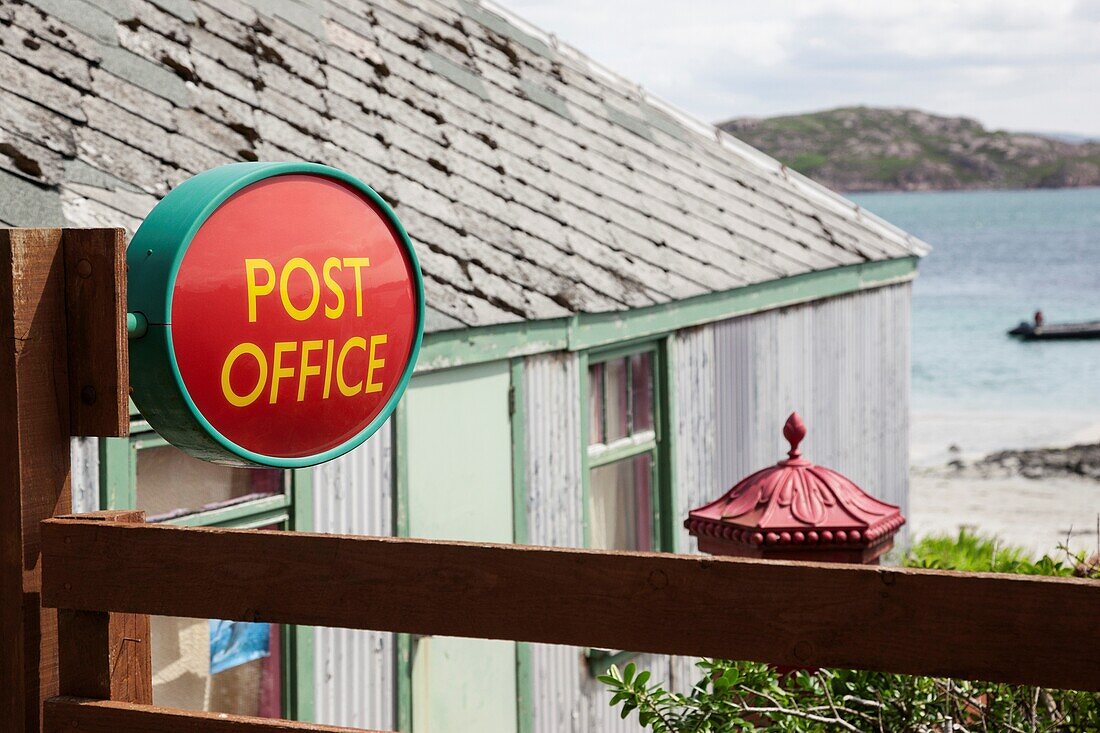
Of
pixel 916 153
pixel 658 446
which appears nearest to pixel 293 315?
pixel 658 446

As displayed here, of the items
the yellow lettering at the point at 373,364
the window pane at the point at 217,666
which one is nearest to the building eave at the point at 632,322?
the window pane at the point at 217,666

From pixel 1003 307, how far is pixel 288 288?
86436mm

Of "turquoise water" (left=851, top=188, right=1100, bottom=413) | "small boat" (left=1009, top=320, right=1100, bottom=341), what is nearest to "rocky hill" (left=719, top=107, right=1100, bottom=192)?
"turquoise water" (left=851, top=188, right=1100, bottom=413)

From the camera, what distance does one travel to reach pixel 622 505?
8.32 meters

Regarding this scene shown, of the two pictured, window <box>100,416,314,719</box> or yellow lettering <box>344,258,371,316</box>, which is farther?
window <box>100,416,314,719</box>

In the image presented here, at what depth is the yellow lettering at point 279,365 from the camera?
2971 mm

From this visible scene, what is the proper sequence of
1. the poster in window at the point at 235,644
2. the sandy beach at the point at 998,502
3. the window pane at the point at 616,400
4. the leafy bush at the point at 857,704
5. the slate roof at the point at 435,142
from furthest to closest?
1. the sandy beach at the point at 998,502
2. the window pane at the point at 616,400
3. the slate roof at the point at 435,142
4. the poster in window at the point at 235,644
5. the leafy bush at the point at 857,704

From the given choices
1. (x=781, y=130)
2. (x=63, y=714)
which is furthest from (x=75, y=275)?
(x=781, y=130)

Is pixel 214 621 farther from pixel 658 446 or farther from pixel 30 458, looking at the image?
pixel 658 446

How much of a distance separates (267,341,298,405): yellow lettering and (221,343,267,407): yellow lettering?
0.08 ft

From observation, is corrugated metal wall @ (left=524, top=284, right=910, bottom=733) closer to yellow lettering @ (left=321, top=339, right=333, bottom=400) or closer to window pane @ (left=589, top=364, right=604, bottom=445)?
window pane @ (left=589, top=364, right=604, bottom=445)

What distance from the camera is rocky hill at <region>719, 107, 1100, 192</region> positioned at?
165250 mm

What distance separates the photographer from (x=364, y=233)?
316 centimetres

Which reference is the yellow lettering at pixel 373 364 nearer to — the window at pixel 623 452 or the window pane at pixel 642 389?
the window at pixel 623 452
